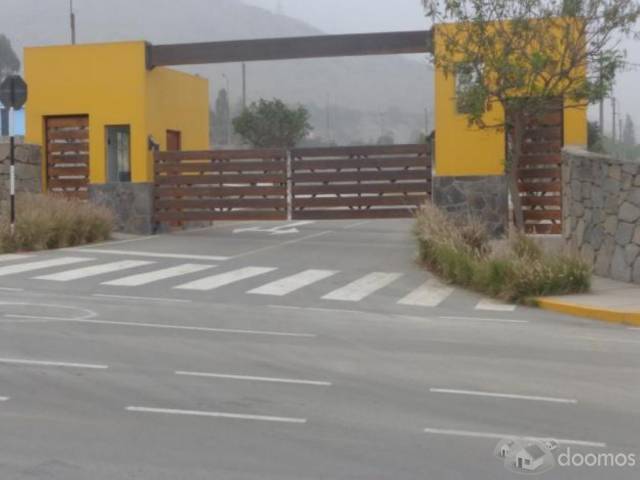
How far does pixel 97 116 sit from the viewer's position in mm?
25344

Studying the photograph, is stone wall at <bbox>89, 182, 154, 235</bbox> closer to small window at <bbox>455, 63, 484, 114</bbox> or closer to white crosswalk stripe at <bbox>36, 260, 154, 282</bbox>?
white crosswalk stripe at <bbox>36, 260, 154, 282</bbox>

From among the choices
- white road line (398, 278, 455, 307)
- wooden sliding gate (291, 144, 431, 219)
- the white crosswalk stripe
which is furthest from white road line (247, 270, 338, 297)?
wooden sliding gate (291, 144, 431, 219)

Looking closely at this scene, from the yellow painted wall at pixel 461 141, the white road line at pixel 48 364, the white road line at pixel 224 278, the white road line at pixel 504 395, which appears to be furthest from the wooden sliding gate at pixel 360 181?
the white road line at pixel 504 395

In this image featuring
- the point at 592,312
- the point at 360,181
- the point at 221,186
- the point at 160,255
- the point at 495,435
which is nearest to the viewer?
the point at 495,435

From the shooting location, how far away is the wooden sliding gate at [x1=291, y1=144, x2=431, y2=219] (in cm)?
2339

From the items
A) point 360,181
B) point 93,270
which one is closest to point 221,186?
point 360,181

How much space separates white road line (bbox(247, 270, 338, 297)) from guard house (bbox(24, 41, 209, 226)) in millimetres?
9140

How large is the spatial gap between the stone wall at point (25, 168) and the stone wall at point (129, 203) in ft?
5.45

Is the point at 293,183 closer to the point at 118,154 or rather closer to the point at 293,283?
the point at 118,154

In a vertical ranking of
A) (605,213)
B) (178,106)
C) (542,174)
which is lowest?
(605,213)

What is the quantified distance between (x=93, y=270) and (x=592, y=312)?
8283 mm

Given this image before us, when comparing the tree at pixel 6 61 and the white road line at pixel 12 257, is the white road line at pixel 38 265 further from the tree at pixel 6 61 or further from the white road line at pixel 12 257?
the tree at pixel 6 61

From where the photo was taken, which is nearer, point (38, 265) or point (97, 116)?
point (38, 265)

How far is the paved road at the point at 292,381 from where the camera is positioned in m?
6.11
